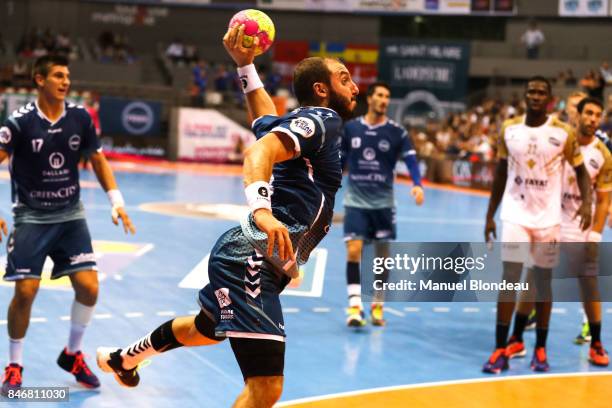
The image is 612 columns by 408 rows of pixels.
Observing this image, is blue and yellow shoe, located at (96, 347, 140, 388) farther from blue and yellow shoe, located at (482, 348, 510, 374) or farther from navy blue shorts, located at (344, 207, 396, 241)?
navy blue shorts, located at (344, 207, 396, 241)

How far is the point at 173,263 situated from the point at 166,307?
107 inches

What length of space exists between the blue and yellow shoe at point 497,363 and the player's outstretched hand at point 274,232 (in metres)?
4.30

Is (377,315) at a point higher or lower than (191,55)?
lower

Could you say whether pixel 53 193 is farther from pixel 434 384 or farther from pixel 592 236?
pixel 592 236

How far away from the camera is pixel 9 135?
6574mm

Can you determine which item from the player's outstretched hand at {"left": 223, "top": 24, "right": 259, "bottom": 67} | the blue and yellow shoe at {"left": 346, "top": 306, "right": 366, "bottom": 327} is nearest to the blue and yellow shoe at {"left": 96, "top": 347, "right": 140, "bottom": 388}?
the player's outstretched hand at {"left": 223, "top": 24, "right": 259, "bottom": 67}

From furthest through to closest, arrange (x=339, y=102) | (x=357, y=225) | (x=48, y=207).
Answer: (x=357, y=225) < (x=48, y=207) < (x=339, y=102)

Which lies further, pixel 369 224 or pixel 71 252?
pixel 369 224

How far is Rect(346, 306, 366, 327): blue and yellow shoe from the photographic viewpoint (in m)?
9.21

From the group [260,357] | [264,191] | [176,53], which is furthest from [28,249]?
[176,53]

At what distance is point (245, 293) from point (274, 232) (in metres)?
0.73

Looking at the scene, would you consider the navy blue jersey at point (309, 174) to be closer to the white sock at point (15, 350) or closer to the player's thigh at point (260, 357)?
the player's thigh at point (260, 357)

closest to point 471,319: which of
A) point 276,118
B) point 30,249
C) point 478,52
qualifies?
point 30,249

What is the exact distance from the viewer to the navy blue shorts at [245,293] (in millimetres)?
4543
